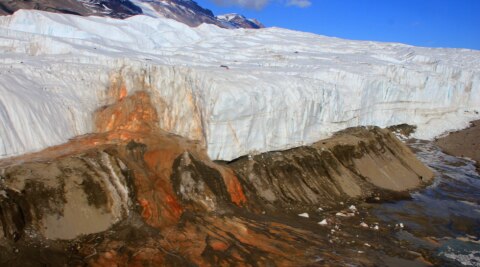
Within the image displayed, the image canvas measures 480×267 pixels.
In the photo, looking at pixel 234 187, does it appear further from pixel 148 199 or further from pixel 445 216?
pixel 445 216

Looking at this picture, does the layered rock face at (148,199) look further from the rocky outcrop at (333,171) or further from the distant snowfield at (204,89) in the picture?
the distant snowfield at (204,89)

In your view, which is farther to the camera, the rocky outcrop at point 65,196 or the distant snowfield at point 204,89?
the distant snowfield at point 204,89

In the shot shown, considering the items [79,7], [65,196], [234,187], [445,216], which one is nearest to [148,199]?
[65,196]

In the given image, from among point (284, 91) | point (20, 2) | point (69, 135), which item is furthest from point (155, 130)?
point (20, 2)

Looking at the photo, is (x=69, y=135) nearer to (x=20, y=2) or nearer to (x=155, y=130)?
(x=155, y=130)

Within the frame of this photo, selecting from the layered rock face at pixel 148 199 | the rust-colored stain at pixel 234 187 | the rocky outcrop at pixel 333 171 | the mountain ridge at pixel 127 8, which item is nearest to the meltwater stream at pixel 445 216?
the rocky outcrop at pixel 333 171

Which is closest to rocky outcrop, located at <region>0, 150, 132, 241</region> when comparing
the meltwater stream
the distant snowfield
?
the distant snowfield
